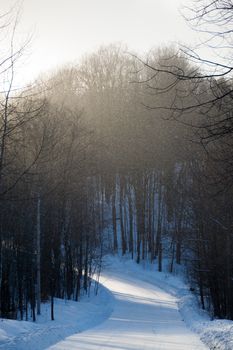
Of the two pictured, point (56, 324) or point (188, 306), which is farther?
point (188, 306)

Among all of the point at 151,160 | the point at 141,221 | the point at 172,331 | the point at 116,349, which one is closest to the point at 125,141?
the point at 151,160

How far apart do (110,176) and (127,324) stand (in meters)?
36.0

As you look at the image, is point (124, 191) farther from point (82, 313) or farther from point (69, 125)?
point (82, 313)

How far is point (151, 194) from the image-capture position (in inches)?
2221

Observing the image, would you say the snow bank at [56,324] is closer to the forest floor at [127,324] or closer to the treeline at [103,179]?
the forest floor at [127,324]

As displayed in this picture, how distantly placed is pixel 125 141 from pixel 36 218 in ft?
106

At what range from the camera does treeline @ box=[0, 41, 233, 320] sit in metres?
12.6

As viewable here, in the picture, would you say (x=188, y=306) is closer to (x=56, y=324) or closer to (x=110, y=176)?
(x=56, y=324)

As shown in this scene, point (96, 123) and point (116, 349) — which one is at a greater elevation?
point (96, 123)

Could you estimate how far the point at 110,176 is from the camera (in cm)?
5781

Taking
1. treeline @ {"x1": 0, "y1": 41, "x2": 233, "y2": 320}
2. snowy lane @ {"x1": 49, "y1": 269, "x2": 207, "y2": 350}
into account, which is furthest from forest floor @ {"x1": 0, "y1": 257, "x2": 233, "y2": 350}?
treeline @ {"x1": 0, "y1": 41, "x2": 233, "y2": 320}

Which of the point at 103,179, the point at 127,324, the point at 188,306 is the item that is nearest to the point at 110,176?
the point at 103,179

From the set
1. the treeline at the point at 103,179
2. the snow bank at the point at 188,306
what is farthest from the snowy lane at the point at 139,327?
the treeline at the point at 103,179

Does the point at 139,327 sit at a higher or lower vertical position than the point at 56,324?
lower
